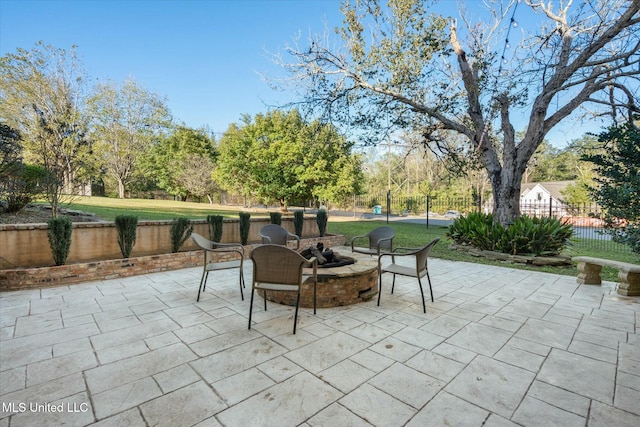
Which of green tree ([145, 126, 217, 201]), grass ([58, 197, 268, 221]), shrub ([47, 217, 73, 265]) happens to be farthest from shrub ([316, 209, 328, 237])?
green tree ([145, 126, 217, 201])

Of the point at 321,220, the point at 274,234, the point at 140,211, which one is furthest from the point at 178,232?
the point at 140,211

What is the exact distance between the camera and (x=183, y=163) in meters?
21.2

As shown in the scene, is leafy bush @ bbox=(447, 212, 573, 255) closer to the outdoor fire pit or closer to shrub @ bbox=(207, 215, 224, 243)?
the outdoor fire pit

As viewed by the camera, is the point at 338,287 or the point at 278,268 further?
the point at 338,287

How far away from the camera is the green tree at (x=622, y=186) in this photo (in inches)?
127

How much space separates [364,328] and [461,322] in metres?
0.99

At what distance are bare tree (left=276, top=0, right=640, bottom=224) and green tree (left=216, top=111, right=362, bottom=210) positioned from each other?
6.32m

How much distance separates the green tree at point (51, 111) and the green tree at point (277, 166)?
21.5ft

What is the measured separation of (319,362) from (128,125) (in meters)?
26.9

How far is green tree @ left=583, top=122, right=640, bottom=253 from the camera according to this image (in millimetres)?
3231

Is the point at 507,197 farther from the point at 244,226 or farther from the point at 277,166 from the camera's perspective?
the point at 277,166

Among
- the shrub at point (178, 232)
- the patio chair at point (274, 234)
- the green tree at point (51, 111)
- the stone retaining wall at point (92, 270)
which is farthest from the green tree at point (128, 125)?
the patio chair at point (274, 234)

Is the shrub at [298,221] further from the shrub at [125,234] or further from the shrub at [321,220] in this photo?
the shrub at [125,234]

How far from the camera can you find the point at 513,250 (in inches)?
253
